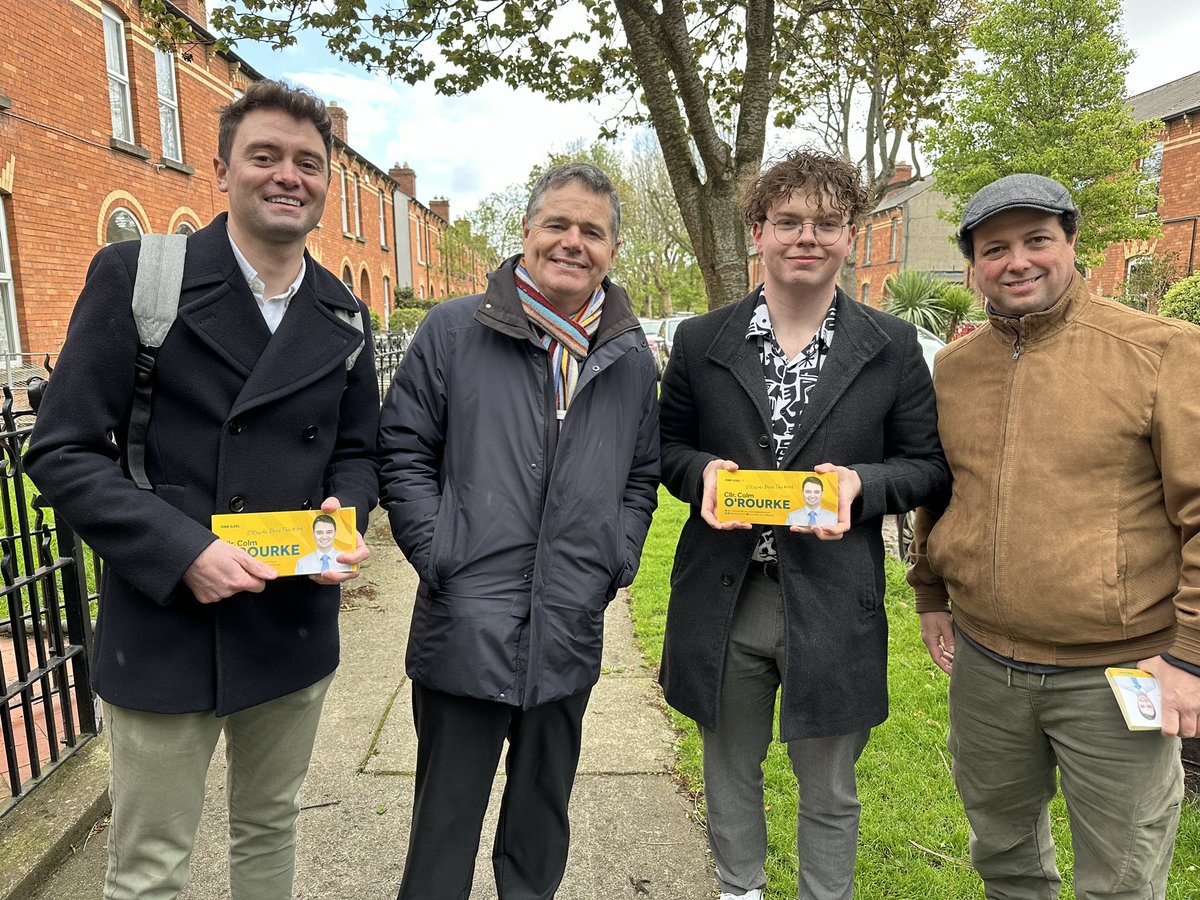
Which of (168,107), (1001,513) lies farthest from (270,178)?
(168,107)

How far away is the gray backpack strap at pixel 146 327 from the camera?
5.94 feet

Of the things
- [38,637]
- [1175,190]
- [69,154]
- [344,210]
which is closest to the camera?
[38,637]

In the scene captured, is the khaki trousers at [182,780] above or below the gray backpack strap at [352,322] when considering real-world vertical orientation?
below

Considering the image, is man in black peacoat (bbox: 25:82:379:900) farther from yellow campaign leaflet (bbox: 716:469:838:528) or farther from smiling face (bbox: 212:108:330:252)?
yellow campaign leaflet (bbox: 716:469:838:528)

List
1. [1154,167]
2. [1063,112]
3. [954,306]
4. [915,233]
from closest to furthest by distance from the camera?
[954,306] < [1063,112] < [1154,167] < [915,233]

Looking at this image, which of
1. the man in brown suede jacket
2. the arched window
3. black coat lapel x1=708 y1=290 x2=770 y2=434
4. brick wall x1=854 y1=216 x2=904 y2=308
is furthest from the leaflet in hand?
brick wall x1=854 y1=216 x2=904 y2=308

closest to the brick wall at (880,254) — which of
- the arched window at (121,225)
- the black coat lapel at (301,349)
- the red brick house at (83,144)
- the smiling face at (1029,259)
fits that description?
the red brick house at (83,144)

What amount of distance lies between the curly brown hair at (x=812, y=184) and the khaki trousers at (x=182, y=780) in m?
1.96

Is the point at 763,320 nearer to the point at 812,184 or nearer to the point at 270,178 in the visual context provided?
the point at 812,184

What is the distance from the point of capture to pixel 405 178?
3631cm

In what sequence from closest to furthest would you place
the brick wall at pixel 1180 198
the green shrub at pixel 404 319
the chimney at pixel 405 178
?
the brick wall at pixel 1180 198 → the green shrub at pixel 404 319 → the chimney at pixel 405 178

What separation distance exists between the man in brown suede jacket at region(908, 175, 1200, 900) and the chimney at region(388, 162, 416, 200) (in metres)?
37.0

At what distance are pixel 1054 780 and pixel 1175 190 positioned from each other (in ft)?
107

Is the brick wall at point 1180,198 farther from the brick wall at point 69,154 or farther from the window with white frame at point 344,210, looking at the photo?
the brick wall at point 69,154
